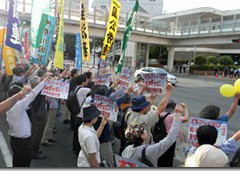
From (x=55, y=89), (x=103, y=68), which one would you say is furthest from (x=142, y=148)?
(x=103, y=68)

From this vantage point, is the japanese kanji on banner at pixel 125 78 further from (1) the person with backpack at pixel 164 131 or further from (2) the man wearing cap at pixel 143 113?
(2) the man wearing cap at pixel 143 113

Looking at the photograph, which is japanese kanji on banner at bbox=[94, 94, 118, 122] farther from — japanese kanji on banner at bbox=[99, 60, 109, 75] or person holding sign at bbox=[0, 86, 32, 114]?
japanese kanji on banner at bbox=[99, 60, 109, 75]

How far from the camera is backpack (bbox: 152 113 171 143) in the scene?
3.65m

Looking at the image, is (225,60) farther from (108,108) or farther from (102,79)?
(108,108)

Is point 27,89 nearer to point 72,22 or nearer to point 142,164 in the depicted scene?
point 142,164

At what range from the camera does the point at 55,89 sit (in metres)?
4.77

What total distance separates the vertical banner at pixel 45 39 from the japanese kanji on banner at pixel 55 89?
188 centimetres

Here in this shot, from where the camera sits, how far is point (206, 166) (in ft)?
6.79

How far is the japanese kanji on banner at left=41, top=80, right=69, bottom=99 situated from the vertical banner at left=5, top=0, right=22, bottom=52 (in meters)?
1.33

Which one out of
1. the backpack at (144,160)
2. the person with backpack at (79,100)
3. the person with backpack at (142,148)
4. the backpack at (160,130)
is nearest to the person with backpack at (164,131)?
the backpack at (160,130)

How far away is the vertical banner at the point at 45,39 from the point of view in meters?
6.47

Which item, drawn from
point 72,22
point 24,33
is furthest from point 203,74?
point 24,33

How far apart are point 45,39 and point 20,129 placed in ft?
12.5

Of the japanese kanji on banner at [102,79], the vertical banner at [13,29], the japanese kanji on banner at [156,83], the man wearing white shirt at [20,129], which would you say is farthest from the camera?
the japanese kanji on banner at [102,79]
